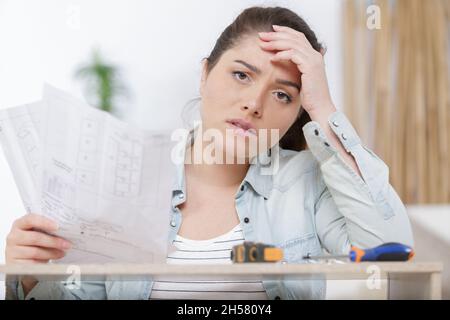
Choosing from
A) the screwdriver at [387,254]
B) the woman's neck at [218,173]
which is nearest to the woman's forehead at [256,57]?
the woman's neck at [218,173]

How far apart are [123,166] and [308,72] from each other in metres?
0.30

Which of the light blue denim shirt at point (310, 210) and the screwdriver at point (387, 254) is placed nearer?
the screwdriver at point (387, 254)

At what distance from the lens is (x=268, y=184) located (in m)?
0.99

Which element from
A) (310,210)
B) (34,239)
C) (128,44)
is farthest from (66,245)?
(128,44)

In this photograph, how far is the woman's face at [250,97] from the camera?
931 millimetres

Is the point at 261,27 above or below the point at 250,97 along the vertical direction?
above

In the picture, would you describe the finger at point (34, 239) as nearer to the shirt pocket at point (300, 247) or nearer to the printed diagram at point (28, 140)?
the printed diagram at point (28, 140)

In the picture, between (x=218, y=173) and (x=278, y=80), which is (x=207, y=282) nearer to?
(x=218, y=173)

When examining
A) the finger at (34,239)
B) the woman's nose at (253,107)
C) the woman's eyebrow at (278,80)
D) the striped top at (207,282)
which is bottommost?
the striped top at (207,282)

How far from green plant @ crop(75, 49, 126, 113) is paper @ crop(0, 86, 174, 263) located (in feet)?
1.02

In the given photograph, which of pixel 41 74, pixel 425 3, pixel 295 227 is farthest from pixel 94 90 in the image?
pixel 425 3

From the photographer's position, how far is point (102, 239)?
87 cm
